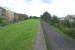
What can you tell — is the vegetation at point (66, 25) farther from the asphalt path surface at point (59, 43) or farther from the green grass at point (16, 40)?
the green grass at point (16, 40)

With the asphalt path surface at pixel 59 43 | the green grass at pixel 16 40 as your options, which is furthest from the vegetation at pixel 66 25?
the green grass at pixel 16 40

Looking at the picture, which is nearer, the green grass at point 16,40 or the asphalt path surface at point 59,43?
the green grass at point 16,40

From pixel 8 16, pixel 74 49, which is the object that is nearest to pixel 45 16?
pixel 8 16

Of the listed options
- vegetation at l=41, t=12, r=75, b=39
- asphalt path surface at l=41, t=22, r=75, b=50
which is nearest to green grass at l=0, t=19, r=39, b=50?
asphalt path surface at l=41, t=22, r=75, b=50

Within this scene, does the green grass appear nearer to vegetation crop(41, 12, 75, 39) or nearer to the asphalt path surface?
the asphalt path surface

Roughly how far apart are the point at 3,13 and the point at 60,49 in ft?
183

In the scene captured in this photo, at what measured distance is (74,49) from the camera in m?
13.4

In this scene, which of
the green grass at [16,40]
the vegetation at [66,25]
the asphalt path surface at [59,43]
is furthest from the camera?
the vegetation at [66,25]

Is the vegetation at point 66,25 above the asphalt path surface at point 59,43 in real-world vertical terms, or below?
below

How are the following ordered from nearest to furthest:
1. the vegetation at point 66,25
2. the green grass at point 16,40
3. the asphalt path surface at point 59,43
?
the green grass at point 16,40, the asphalt path surface at point 59,43, the vegetation at point 66,25

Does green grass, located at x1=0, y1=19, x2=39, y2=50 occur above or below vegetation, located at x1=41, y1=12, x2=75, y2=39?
above

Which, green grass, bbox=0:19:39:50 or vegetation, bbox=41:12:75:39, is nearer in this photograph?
green grass, bbox=0:19:39:50

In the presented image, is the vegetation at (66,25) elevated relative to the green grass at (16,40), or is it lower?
lower

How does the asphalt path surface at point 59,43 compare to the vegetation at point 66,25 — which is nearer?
the asphalt path surface at point 59,43
